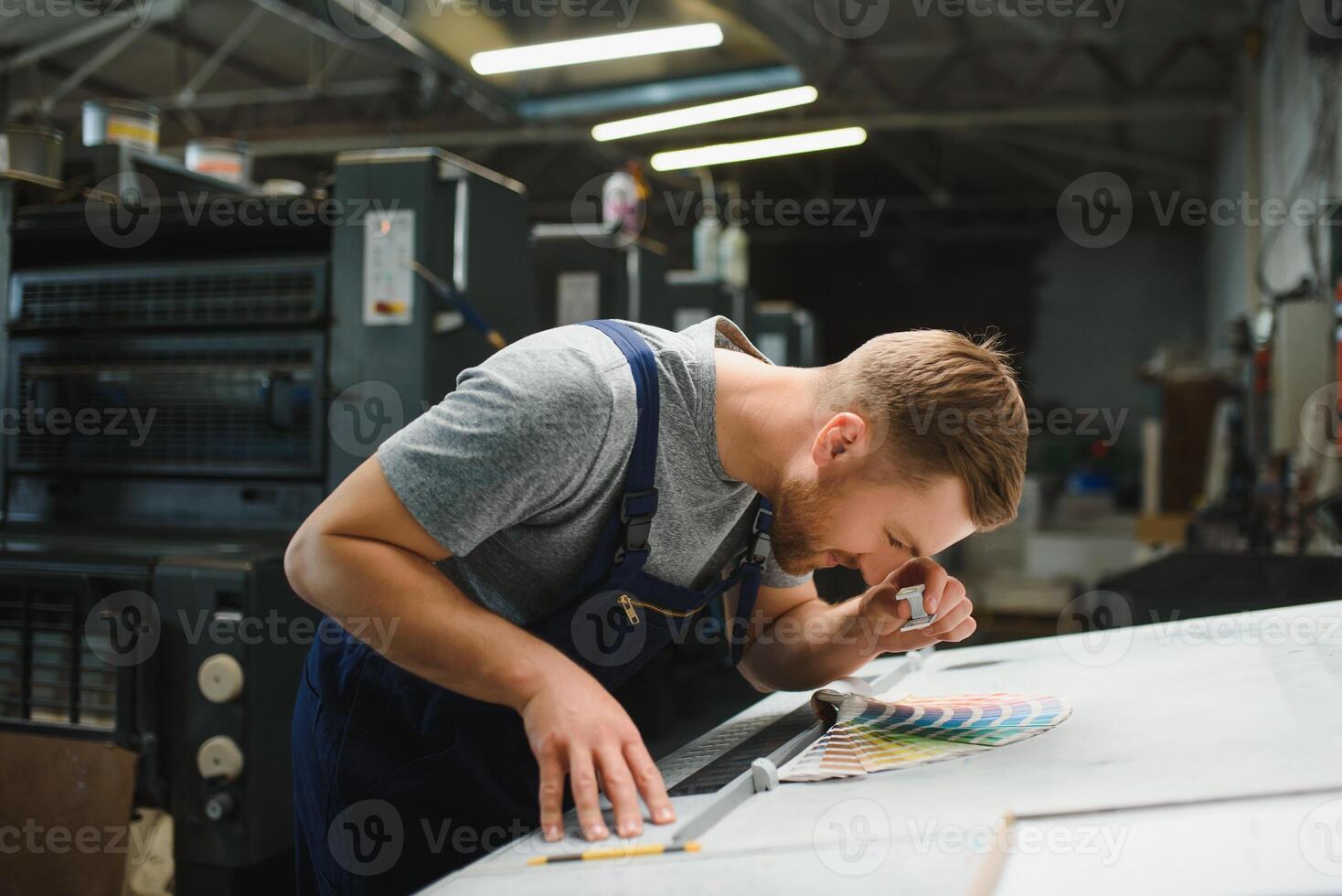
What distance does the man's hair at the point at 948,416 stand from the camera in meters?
0.98

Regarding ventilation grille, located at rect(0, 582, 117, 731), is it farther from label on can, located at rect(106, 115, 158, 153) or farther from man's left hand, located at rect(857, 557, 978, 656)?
label on can, located at rect(106, 115, 158, 153)

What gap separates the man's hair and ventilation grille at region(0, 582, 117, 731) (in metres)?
1.12

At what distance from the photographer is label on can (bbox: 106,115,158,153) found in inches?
90.1

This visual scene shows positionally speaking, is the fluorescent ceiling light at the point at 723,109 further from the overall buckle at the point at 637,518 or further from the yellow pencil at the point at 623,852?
the yellow pencil at the point at 623,852

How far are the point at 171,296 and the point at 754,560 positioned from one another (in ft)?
4.53

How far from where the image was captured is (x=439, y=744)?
3.62 feet

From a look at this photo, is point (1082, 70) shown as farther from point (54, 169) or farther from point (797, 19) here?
point (54, 169)

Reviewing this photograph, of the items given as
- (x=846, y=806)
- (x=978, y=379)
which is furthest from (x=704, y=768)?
(x=978, y=379)

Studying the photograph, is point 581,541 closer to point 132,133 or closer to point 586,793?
point 586,793

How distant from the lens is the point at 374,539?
0.92m

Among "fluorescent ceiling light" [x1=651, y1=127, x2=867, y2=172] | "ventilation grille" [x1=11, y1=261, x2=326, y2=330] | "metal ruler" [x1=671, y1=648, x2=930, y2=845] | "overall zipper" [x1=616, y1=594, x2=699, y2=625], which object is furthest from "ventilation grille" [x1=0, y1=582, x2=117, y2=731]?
"fluorescent ceiling light" [x1=651, y1=127, x2=867, y2=172]

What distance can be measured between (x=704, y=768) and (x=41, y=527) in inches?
60.1

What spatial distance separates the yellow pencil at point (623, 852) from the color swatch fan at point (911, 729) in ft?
0.61

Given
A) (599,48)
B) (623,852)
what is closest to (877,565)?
(623,852)
